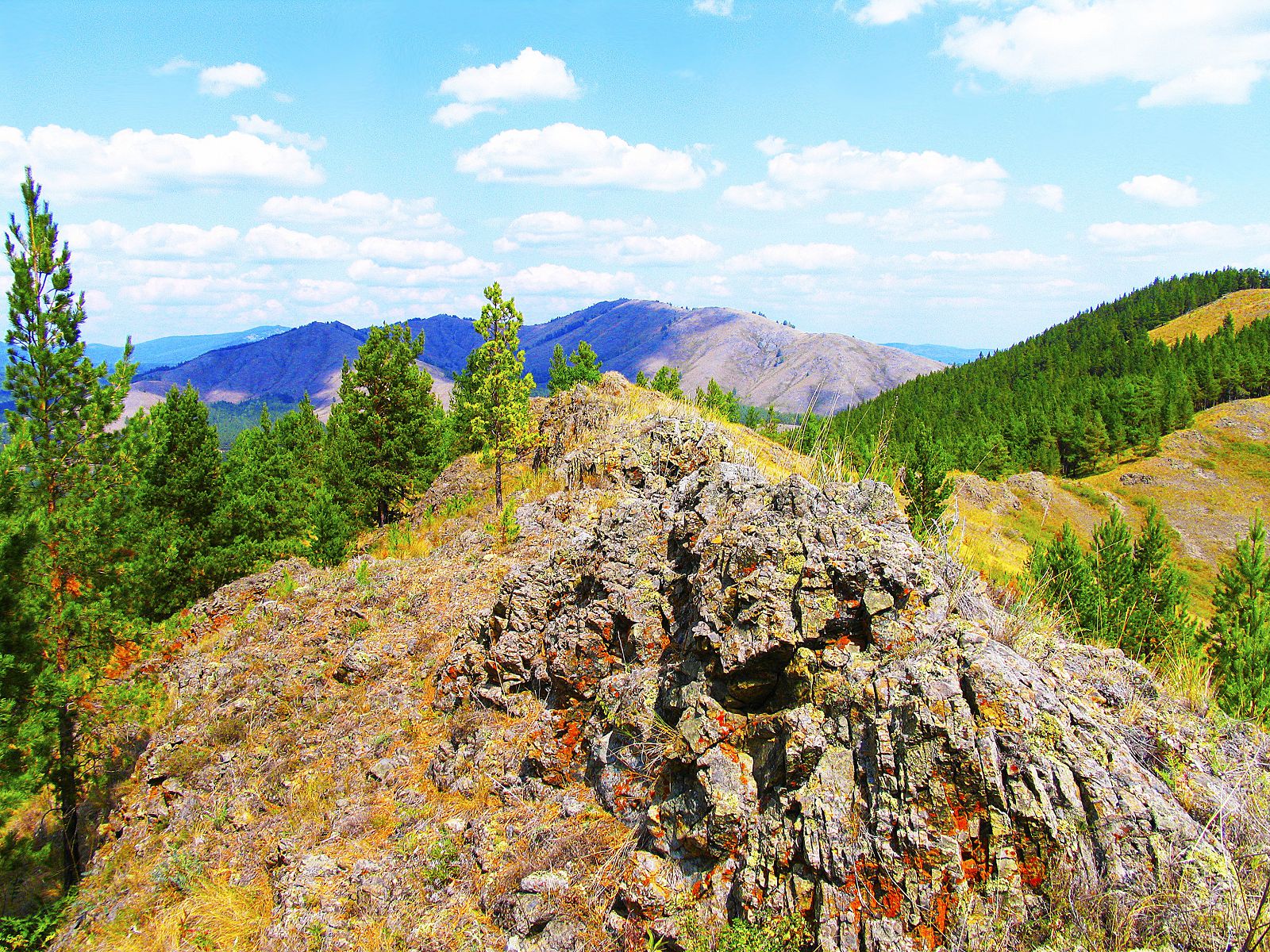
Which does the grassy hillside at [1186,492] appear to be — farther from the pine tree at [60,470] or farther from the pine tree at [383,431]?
the pine tree at [60,470]

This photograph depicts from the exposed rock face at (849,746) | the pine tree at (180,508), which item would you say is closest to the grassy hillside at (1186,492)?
the exposed rock face at (849,746)

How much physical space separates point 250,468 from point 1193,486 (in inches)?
Result: 3770

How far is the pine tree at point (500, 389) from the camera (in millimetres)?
20156

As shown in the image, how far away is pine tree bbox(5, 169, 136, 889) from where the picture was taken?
1283cm

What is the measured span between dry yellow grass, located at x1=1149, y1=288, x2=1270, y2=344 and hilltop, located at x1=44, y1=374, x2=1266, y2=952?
164 meters

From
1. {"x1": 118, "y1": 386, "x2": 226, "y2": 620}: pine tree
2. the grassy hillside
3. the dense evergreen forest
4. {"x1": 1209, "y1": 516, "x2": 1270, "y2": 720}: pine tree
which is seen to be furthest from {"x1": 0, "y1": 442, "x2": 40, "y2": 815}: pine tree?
the grassy hillside

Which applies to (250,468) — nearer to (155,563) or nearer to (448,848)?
(155,563)

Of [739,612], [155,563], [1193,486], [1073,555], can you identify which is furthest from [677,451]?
[1193,486]

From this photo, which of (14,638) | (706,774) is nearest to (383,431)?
(14,638)

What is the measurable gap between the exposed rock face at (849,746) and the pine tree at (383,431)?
79.3 ft

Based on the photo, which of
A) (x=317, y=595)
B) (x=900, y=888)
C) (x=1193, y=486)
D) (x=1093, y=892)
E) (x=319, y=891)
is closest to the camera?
(x=1093, y=892)

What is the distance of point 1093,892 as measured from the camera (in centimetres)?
342

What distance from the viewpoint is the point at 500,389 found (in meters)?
20.8

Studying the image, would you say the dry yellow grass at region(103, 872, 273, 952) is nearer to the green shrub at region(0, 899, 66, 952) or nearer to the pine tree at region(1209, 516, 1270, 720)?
the green shrub at region(0, 899, 66, 952)
